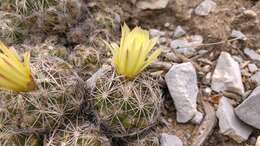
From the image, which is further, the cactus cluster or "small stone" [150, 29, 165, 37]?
"small stone" [150, 29, 165, 37]

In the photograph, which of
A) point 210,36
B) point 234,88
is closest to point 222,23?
point 210,36

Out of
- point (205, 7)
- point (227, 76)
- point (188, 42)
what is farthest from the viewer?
point (205, 7)

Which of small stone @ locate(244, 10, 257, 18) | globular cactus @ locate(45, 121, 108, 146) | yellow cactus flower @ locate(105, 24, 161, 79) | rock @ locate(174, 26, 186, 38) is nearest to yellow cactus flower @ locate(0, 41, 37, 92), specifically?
globular cactus @ locate(45, 121, 108, 146)

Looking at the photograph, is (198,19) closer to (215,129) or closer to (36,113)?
(215,129)

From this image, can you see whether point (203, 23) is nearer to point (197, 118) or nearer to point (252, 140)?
point (197, 118)

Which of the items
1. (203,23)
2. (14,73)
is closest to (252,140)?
(203,23)

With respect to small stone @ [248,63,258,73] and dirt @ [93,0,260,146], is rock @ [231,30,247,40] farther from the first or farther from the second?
small stone @ [248,63,258,73]
